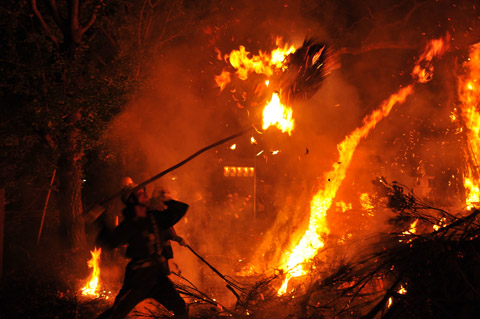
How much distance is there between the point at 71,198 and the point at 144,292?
15.3 ft

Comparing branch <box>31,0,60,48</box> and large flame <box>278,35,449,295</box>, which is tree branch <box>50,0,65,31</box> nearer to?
branch <box>31,0,60,48</box>

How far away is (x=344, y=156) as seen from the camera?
10.0 metres

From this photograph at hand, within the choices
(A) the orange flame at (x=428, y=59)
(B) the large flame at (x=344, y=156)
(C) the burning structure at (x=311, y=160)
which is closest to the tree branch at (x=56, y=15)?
(C) the burning structure at (x=311, y=160)

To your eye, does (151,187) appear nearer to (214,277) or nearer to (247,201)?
(214,277)

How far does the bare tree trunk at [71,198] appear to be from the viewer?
26.8ft

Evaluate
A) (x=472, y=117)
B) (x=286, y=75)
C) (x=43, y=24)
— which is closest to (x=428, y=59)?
(x=472, y=117)

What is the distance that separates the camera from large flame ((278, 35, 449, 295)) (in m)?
7.75

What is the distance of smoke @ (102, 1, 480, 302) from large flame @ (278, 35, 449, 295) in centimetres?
23

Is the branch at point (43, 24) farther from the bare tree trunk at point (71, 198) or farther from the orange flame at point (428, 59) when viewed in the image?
the orange flame at point (428, 59)

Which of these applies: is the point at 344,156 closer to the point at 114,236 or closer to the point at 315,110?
the point at 315,110

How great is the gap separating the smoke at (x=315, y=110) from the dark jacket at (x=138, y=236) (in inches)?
198

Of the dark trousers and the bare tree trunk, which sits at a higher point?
the bare tree trunk

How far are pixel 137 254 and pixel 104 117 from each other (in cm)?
553

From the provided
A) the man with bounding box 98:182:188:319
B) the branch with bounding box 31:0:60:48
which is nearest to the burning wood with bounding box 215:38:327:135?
the man with bounding box 98:182:188:319
